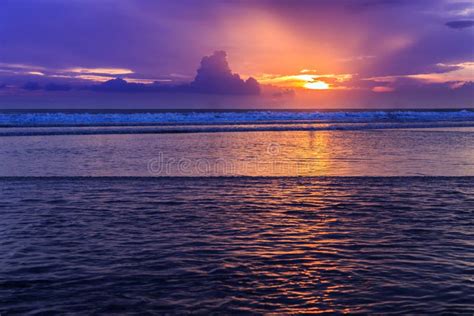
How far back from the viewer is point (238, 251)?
810cm

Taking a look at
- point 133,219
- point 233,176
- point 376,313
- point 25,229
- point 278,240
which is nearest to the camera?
point 376,313

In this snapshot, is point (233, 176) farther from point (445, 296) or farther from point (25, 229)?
point (445, 296)

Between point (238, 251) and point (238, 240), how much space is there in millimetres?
698

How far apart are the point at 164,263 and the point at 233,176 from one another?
390 inches

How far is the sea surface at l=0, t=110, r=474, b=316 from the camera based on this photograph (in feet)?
20.1

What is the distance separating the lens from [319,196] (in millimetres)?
13344

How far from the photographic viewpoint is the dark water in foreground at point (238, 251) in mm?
6094

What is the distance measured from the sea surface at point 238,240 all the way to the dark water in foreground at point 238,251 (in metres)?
0.03

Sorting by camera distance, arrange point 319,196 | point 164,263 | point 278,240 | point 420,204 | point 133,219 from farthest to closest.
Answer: point 319,196 → point 420,204 → point 133,219 → point 278,240 → point 164,263

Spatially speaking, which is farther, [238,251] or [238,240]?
[238,240]

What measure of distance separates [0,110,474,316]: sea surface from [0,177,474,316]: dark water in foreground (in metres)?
0.03

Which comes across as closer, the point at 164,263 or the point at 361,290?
the point at 361,290

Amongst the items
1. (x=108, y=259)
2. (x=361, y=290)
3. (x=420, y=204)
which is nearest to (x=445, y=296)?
(x=361, y=290)

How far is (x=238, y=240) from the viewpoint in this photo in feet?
28.9
